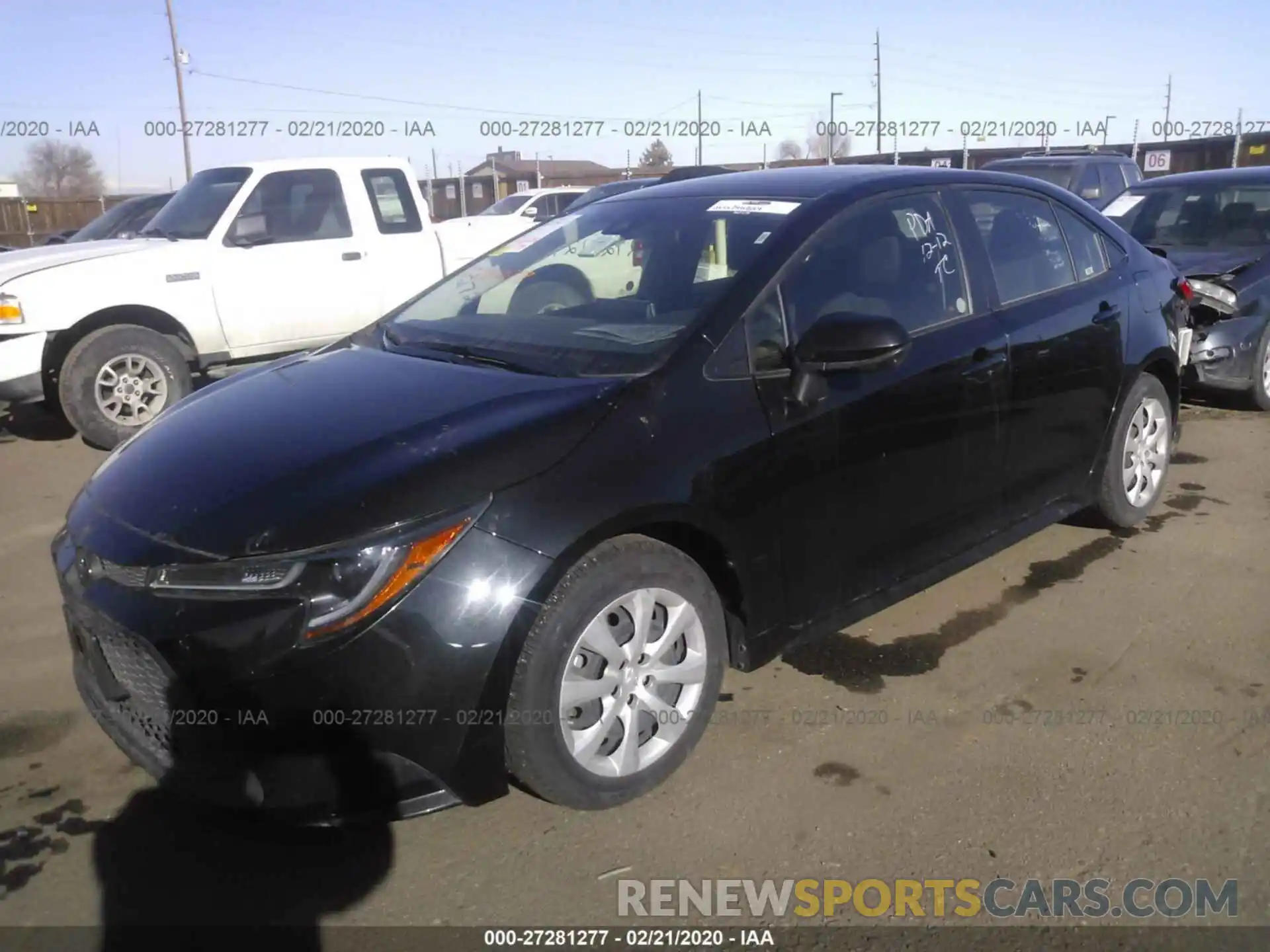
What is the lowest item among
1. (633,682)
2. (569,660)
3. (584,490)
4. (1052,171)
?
(633,682)

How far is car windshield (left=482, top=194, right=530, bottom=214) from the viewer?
1769 cm

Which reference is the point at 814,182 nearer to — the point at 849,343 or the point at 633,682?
the point at 849,343

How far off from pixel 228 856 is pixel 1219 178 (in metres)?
8.26

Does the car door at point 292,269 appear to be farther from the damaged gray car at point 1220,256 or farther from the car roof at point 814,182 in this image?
the damaged gray car at point 1220,256

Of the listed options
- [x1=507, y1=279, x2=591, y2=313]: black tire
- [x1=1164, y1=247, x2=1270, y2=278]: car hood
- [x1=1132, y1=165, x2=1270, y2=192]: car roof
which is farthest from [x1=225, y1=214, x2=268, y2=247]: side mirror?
[x1=1132, y1=165, x2=1270, y2=192]: car roof

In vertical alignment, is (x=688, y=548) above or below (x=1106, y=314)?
below

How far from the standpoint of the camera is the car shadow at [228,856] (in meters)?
2.43

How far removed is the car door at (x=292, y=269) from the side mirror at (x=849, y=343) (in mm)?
5603

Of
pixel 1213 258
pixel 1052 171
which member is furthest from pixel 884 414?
pixel 1052 171

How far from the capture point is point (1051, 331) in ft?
13.3

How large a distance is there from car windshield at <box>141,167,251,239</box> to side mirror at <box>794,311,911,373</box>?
5896 mm

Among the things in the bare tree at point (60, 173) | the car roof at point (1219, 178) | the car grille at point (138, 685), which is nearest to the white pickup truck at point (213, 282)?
the car grille at point (138, 685)

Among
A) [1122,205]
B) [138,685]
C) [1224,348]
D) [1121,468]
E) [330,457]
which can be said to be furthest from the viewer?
[1122,205]

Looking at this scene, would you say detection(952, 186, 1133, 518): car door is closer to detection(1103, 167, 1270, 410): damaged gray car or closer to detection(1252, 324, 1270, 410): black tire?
detection(1103, 167, 1270, 410): damaged gray car
